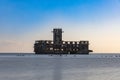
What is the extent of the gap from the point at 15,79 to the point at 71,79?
322 inches

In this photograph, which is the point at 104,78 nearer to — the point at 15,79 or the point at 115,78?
the point at 115,78

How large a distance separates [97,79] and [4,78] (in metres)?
13.7

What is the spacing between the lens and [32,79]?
5219 centimetres

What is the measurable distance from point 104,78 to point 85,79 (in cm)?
287

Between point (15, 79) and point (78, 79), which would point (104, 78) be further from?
point (15, 79)

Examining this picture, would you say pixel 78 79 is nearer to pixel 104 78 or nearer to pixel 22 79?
pixel 104 78

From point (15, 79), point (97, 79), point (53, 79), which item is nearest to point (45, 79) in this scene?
point (53, 79)

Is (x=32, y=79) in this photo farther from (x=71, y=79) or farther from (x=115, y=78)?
(x=115, y=78)

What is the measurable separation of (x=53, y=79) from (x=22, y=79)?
4518mm

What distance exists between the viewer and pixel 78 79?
52.2m

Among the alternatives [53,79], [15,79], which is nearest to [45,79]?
[53,79]

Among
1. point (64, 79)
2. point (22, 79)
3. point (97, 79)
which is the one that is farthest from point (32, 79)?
point (97, 79)

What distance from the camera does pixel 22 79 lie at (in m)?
52.3

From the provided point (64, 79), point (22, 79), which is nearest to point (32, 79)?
point (22, 79)
